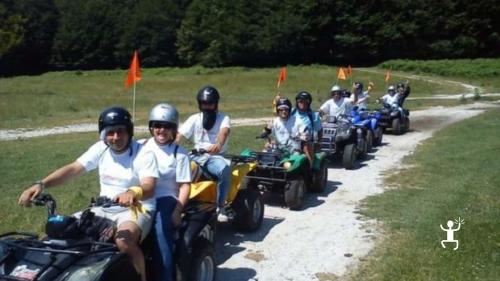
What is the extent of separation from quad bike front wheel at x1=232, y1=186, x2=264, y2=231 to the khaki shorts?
9.67ft

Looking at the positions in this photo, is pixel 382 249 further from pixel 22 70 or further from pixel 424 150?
pixel 22 70

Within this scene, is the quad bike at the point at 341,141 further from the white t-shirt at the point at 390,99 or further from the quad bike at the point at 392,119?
the white t-shirt at the point at 390,99

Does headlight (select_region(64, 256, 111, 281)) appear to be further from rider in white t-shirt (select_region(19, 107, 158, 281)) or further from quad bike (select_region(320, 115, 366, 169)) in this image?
quad bike (select_region(320, 115, 366, 169))

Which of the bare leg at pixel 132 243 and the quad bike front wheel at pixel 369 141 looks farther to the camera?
the quad bike front wheel at pixel 369 141

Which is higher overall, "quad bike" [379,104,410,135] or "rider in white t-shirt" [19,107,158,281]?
"rider in white t-shirt" [19,107,158,281]

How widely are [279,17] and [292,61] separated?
17.7 feet

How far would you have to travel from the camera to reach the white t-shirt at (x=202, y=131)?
8.09 meters

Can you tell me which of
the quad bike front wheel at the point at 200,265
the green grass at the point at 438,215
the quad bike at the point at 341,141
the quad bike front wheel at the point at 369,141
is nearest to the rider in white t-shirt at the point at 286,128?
the green grass at the point at 438,215

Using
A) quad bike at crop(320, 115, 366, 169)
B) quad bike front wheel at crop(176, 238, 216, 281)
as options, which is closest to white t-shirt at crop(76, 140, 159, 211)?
quad bike front wheel at crop(176, 238, 216, 281)

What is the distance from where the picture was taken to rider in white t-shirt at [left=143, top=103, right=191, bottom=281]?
507 cm

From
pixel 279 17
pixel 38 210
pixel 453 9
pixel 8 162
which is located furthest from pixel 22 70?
pixel 38 210

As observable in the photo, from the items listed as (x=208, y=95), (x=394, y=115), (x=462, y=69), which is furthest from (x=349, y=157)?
(x=462, y=69)

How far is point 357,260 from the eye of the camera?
6.99m

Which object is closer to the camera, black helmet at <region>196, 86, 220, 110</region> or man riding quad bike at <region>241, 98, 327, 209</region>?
black helmet at <region>196, 86, 220, 110</region>
